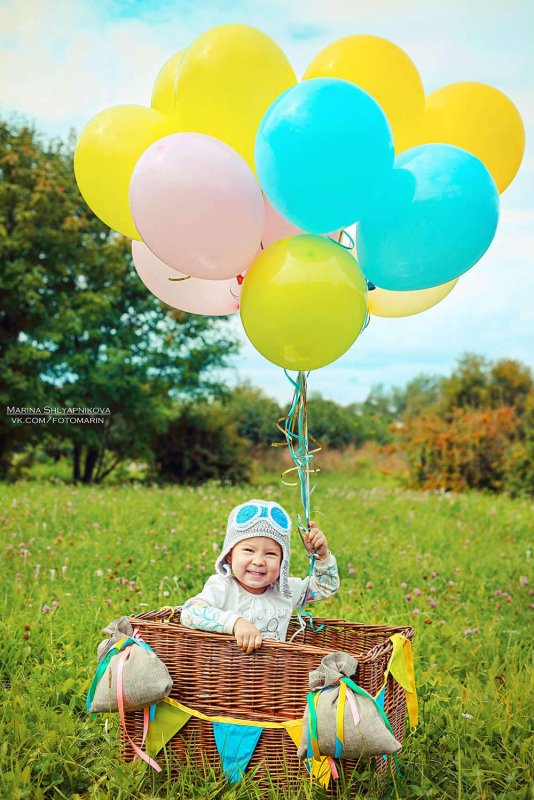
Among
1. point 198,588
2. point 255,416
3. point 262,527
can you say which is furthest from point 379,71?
point 255,416

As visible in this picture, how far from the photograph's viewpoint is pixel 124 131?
8.87 feet

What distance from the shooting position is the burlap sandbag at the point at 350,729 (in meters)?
2.31

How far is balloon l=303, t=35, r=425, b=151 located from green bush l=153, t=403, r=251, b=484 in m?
9.85

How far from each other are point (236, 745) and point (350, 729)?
478 mm

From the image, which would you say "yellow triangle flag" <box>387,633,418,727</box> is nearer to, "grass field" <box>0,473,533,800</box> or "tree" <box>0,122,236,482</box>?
"grass field" <box>0,473,533,800</box>

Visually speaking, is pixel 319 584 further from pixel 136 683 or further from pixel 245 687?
pixel 136 683

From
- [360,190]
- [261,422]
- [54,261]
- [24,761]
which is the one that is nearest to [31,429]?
[54,261]

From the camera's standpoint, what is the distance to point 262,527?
2893mm

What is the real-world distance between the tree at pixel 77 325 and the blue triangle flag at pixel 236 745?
8503 millimetres

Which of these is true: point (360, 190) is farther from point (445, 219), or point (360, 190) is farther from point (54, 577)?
point (54, 577)

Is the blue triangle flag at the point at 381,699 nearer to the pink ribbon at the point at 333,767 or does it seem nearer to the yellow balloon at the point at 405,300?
the pink ribbon at the point at 333,767

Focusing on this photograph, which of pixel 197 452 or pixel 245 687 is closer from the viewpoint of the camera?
pixel 245 687

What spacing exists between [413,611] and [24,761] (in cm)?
229

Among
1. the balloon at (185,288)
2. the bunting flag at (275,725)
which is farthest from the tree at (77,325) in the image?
the bunting flag at (275,725)
